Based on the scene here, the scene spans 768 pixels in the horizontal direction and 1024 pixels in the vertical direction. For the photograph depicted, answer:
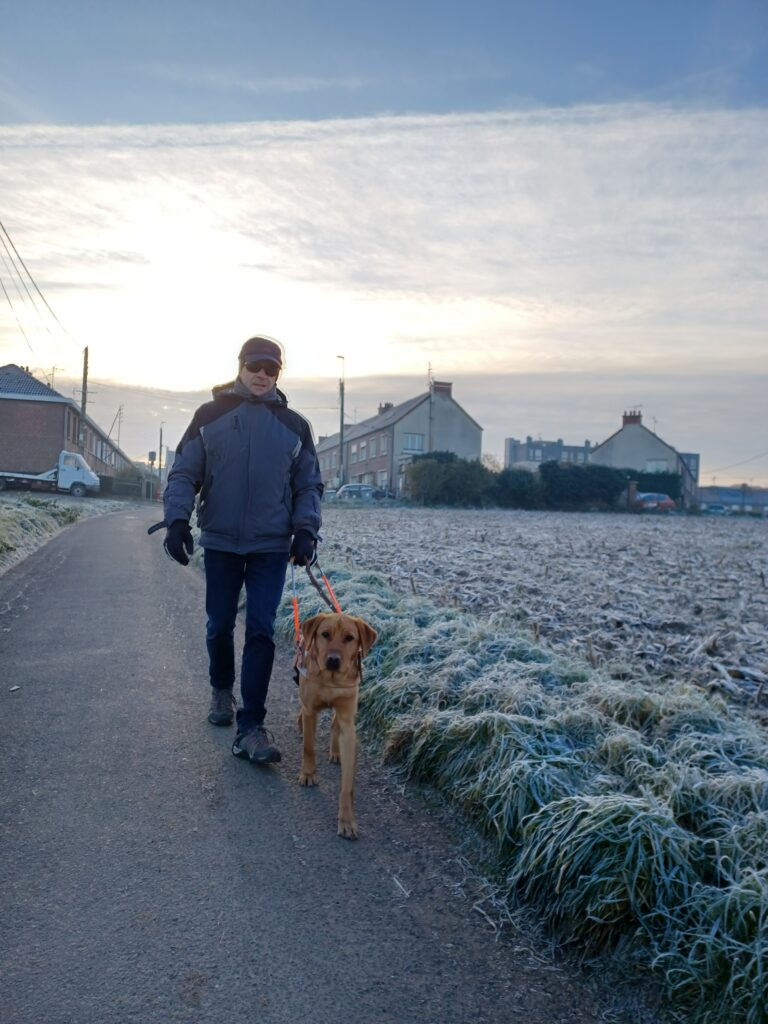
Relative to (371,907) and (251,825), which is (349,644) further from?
(371,907)

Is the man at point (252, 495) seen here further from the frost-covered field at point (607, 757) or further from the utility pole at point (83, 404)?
the utility pole at point (83, 404)

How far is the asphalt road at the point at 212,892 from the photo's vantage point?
8.67 ft

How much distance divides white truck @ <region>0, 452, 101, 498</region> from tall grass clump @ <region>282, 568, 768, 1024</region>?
137ft

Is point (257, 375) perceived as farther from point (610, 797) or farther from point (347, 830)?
point (610, 797)

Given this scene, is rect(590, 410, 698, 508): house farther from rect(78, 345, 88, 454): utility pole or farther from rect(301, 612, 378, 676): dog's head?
rect(301, 612, 378, 676): dog's head

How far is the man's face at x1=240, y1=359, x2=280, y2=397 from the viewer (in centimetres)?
486

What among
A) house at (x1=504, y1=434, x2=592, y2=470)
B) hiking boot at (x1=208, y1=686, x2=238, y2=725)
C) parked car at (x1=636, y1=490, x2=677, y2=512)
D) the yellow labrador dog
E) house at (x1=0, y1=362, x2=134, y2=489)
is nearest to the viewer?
the yellow labrador dog

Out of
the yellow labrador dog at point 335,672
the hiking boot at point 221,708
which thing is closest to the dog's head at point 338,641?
the yellow labrador dog at point 335,672

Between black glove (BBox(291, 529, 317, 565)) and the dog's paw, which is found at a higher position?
black glove (BBox(291, 529, 317, 565))

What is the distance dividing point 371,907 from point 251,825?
33.7 inches

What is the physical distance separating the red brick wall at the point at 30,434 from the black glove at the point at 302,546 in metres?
49.2

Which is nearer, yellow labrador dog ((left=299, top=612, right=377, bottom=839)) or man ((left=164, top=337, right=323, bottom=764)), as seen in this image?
yellow labrador dog ((left=299, top=612, right=377, bottom=839))

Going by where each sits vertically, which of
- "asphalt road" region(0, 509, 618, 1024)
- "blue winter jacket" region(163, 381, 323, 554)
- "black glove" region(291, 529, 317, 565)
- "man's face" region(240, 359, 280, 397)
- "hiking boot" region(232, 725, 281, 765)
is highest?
"man's face" region(240, 359, 280, 397)

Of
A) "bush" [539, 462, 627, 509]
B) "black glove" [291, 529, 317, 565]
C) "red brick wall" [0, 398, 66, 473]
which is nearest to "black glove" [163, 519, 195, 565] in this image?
"black glove" [291, 529, 317, 565]
